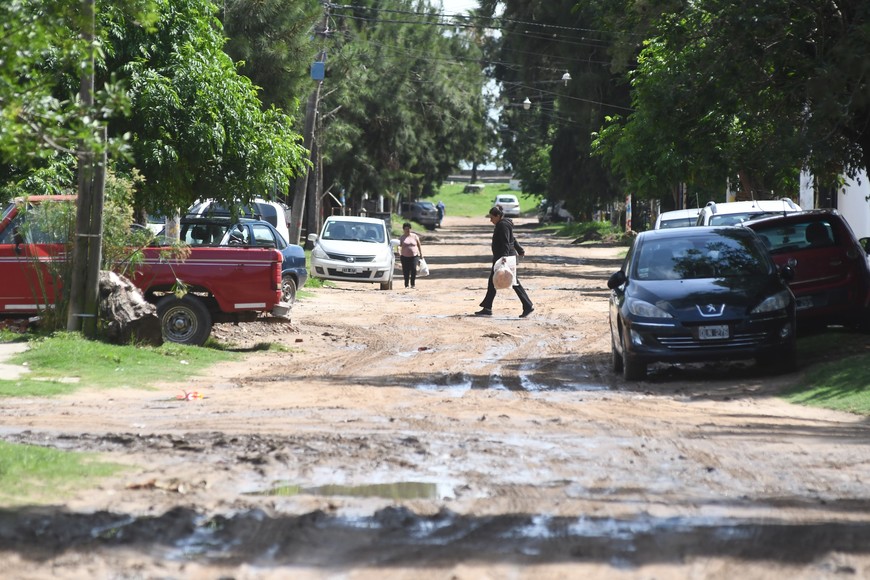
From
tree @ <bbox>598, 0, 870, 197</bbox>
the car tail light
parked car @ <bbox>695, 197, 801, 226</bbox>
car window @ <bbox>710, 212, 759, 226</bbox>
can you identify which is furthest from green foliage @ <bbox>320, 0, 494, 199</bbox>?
tree @ <bbox>598, 0, 870, 197</bbox>

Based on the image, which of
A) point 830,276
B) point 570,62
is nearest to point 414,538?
point 830,276

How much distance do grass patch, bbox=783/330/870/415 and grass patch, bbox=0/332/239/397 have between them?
278 inches

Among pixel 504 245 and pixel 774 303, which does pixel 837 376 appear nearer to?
pixel 774 303

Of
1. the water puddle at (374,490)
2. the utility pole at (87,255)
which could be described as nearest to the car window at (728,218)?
the utility pole at (87,255)

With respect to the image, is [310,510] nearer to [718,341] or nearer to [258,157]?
[718,341]

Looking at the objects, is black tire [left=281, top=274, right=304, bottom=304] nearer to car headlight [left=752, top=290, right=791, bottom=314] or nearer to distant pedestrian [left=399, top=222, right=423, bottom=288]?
distant pedestrian [left=399, top=222, right=423, bottom=288]

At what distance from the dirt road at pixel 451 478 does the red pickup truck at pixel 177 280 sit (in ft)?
5.20

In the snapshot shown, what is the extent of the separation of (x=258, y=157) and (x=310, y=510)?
553 inches

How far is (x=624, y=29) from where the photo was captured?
18.0m

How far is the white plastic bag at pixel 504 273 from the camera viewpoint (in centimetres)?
2228

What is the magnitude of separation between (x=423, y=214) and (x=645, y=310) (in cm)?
6716

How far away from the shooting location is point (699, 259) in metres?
14.7

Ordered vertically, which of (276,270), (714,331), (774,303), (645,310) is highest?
(276,270)

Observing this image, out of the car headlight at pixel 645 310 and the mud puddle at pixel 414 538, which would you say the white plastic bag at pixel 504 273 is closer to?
the car headlight at pixel 645 310
